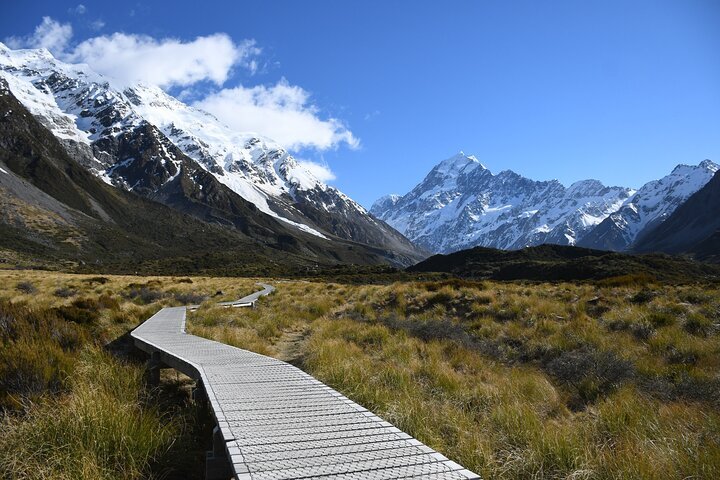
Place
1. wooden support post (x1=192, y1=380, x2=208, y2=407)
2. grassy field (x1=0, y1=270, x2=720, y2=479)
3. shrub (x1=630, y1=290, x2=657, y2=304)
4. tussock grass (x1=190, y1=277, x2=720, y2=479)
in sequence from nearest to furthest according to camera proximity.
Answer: grassy field (x1=0, y1=270, x2=720, y2=479) < tussock grass (x1=190, y1=277, x2=720, y2=479) < wooden support post (x1=192, y1=380, x2=208, y2=407) < shrub (x1=630, y1=290, x2=657, y2=304)

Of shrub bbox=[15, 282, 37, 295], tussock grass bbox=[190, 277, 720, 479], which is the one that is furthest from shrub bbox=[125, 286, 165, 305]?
tussock grass bbox=[190, 277, 720, 479]

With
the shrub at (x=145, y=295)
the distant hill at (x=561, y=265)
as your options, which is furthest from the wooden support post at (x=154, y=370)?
the distant hill at (x=561, y=265)

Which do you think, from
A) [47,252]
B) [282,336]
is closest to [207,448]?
[282,336]

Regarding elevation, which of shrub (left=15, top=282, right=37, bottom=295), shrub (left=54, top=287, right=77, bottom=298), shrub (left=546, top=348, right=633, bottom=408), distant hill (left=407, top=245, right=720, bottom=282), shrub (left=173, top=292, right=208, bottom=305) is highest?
distant hill (left=407, top=245, right=720, bottom=282)

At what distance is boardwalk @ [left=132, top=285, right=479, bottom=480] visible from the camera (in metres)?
3.41

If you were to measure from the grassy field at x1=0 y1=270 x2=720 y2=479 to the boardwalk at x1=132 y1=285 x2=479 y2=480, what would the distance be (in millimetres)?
680

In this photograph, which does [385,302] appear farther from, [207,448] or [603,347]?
[207,448]

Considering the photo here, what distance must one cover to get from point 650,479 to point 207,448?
4.33 meters

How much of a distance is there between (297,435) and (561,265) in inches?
2983

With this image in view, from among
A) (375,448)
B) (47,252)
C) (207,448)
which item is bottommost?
(207,448)

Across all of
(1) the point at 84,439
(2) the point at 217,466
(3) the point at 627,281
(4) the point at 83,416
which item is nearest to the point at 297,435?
(2) the point at 217,466

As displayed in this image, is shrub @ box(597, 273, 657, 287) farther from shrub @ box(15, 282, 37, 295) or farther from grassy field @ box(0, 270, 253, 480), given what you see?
shrub @ box(15, 282, 37, 295)

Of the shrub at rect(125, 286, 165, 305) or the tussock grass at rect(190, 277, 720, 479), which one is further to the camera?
the shrub at rect(125, 286, 165, 305)

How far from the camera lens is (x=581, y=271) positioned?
67.3 meters
